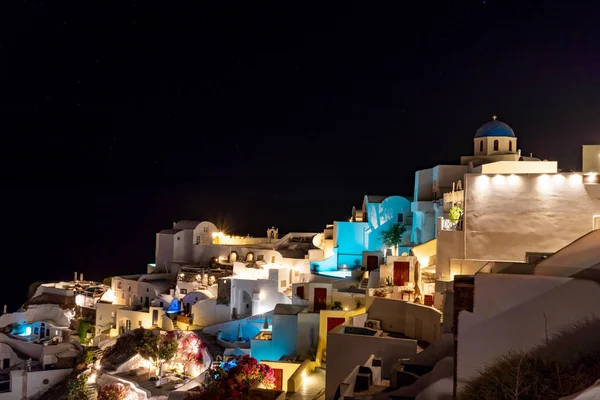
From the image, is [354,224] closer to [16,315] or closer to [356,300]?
[356,300]

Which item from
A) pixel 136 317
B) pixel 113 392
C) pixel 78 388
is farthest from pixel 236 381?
pixel 136 317

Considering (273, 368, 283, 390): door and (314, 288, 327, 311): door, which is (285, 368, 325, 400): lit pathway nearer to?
(273, 368, 283, 390): door

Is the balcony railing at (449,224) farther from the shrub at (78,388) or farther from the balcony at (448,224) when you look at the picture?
the shrub at (78,388)

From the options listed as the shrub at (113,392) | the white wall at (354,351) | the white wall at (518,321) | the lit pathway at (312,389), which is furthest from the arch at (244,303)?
the white wall at (518,321)

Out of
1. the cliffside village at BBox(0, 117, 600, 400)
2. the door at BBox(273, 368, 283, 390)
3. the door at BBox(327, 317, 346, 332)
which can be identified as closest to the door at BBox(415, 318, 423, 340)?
the cliffside village at BBox(0, 117, 600, 400)

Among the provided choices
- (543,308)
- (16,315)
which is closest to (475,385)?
(543,308)

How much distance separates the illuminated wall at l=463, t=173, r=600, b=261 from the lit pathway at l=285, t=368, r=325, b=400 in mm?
6073

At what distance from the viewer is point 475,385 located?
5707 mm

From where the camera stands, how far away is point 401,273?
59.2 feet

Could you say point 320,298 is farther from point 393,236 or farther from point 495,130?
point 495,130

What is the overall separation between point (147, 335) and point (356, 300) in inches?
338

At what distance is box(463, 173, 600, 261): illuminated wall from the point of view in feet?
48.8

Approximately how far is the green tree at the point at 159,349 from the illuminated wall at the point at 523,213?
11273 mm

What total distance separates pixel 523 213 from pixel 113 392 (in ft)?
49.5
